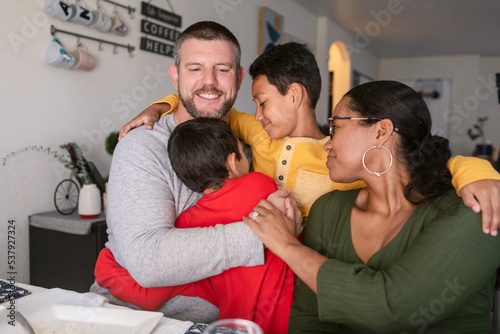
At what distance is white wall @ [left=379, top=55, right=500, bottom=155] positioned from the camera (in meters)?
9.06

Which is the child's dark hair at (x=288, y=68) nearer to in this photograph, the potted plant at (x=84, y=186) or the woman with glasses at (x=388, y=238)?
the woman with glasses at (x=388, y=238)

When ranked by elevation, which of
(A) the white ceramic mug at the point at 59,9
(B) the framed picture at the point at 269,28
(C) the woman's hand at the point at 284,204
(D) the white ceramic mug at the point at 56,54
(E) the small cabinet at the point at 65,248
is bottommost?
(E) the small cabinet at the point at 65,248

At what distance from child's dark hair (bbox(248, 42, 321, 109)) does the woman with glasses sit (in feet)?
1.52

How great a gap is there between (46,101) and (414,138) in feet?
6.89

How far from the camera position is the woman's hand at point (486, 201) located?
100 centimetres

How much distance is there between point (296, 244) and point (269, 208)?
5.2 inches

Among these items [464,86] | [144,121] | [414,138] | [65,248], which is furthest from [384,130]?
[464,86]

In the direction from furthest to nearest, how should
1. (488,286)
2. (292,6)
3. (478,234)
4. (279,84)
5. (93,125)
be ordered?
(292,6) < (93,125) < (279,84) < (488,286) < (478,234)

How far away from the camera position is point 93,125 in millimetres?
2766

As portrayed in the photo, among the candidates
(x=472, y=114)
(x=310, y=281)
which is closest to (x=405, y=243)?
(x=310, y=281)

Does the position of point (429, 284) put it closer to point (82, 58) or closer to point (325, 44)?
point (82, 58)

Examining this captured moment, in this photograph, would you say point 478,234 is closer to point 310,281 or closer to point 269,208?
point 310,281

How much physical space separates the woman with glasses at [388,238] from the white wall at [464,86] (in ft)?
28.5

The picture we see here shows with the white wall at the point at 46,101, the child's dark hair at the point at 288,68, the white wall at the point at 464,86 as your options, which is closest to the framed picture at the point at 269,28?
the white wall at the point at 46,101
